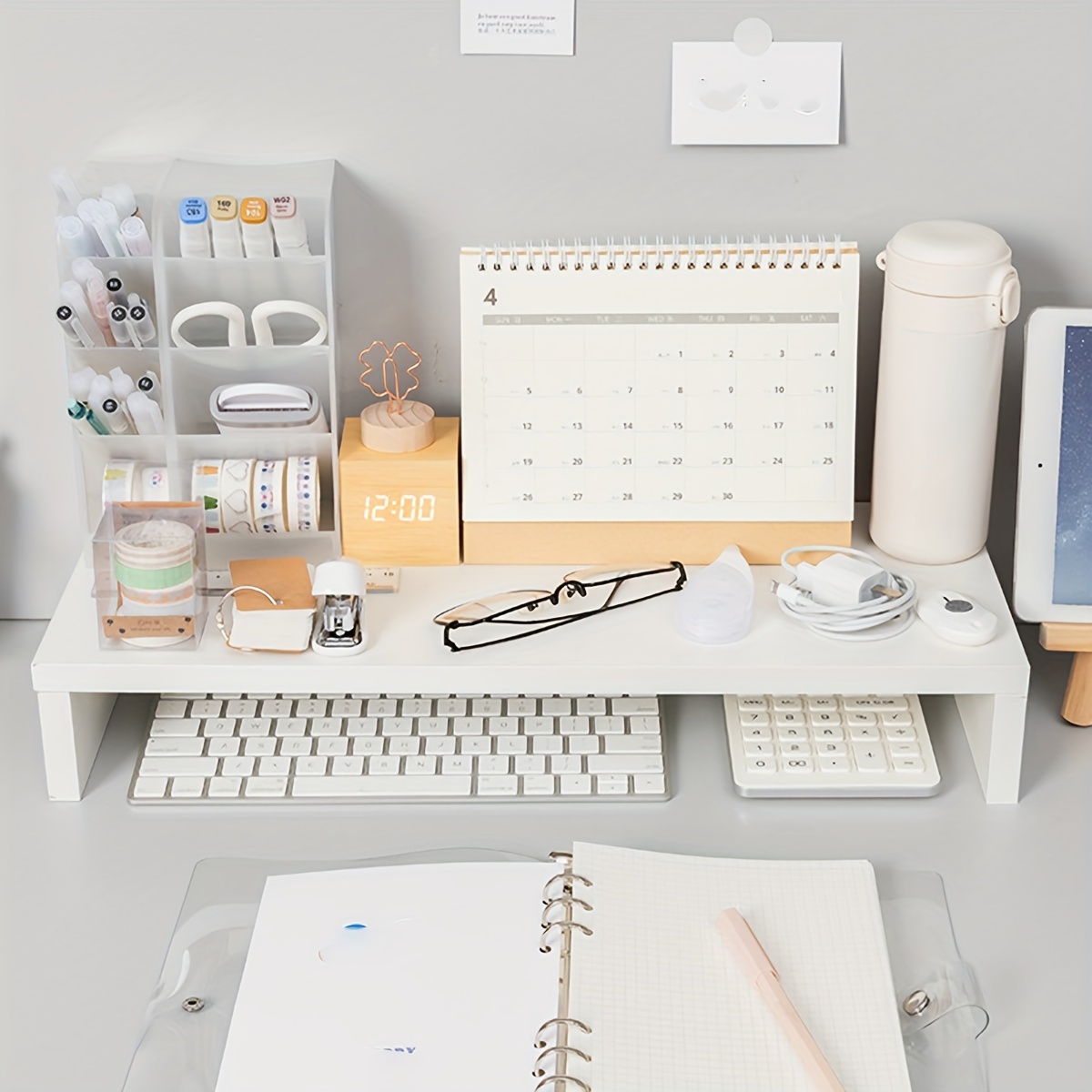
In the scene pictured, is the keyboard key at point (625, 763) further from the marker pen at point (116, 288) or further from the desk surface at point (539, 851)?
the marker pen at point (116, 288)

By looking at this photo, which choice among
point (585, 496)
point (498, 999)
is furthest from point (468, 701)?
point (498, 999)

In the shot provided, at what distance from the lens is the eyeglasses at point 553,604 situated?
4.08ft

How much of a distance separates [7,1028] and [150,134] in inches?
30.4

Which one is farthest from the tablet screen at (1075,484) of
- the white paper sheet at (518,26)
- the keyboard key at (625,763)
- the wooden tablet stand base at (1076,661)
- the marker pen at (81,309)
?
the marker pen at (81,309)

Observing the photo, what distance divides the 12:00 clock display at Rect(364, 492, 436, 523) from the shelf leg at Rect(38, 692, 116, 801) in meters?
0.30

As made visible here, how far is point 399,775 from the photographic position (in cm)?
123

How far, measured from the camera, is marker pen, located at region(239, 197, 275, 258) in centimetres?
124

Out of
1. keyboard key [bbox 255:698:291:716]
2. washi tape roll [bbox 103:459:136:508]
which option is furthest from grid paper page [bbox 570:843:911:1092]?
washi tape roll [bbox 103:459:136:508]

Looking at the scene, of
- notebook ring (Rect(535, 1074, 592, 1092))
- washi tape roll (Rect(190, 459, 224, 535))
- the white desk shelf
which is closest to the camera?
notebook ring (Rect(535, 1074, 592, 1092))

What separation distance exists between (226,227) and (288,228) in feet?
0.18

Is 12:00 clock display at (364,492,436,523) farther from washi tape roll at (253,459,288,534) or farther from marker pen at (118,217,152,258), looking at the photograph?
marker pen at (118,217,152,258)

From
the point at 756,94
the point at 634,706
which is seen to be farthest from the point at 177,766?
the point at 756,94

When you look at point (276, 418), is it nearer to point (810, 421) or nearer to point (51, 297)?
point (51, 297)

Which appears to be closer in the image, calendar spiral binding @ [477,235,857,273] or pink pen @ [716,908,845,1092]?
pink pen @ [716,908,845,1092]
